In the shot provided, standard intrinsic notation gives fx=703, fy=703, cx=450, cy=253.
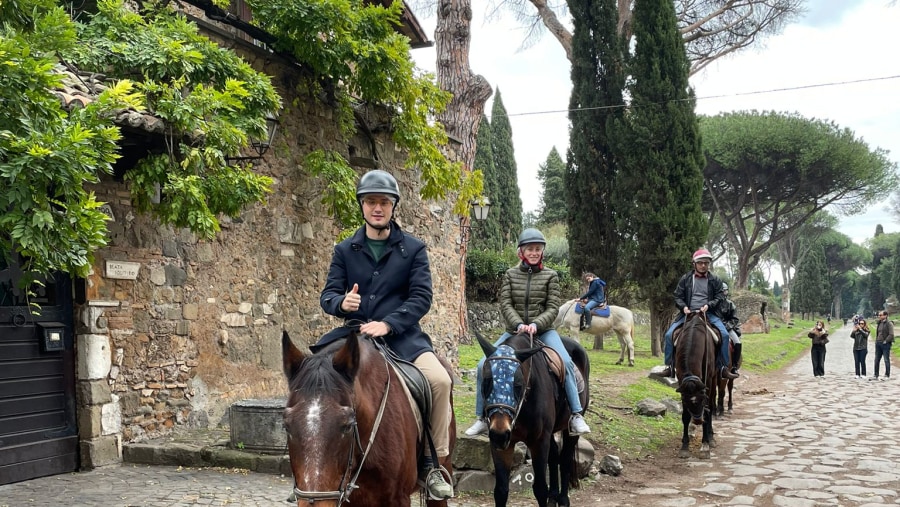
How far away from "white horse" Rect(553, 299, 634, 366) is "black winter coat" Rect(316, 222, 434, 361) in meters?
13.9

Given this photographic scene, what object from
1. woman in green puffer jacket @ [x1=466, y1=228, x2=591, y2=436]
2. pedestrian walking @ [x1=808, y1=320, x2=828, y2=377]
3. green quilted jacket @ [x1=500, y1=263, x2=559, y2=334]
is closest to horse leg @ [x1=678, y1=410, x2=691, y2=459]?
woman in green puffer jacket @ [x1=466, y1=228, x2=591, y2=436]

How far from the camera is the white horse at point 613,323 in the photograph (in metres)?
17.9

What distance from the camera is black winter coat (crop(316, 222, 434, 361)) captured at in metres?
4.20

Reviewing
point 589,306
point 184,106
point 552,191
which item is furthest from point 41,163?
point 552,191

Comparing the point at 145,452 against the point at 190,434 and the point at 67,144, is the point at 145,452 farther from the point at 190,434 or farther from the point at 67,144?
the point at 67,144

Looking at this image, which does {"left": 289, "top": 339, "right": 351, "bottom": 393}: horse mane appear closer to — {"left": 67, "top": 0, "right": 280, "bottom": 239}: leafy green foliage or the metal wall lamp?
{"left": 67, "top": 0, "right": 280, "bottom": 239}: leafy green foliage

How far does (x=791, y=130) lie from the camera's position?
31797 mm

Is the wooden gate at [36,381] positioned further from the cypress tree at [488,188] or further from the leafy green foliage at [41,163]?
the cypress tree at [488,188]

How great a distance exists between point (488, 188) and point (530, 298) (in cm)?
2996

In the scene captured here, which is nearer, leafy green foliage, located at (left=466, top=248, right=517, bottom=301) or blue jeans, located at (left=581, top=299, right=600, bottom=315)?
blue jeans, located at (left=581, top=299, right=600, bottom=315)

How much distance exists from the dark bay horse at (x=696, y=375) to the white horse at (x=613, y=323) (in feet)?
25.6

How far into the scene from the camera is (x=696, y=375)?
9398mm

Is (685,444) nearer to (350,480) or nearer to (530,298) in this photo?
(530,298)

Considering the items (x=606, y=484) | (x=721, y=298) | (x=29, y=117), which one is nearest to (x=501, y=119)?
(x=721, y=298)
